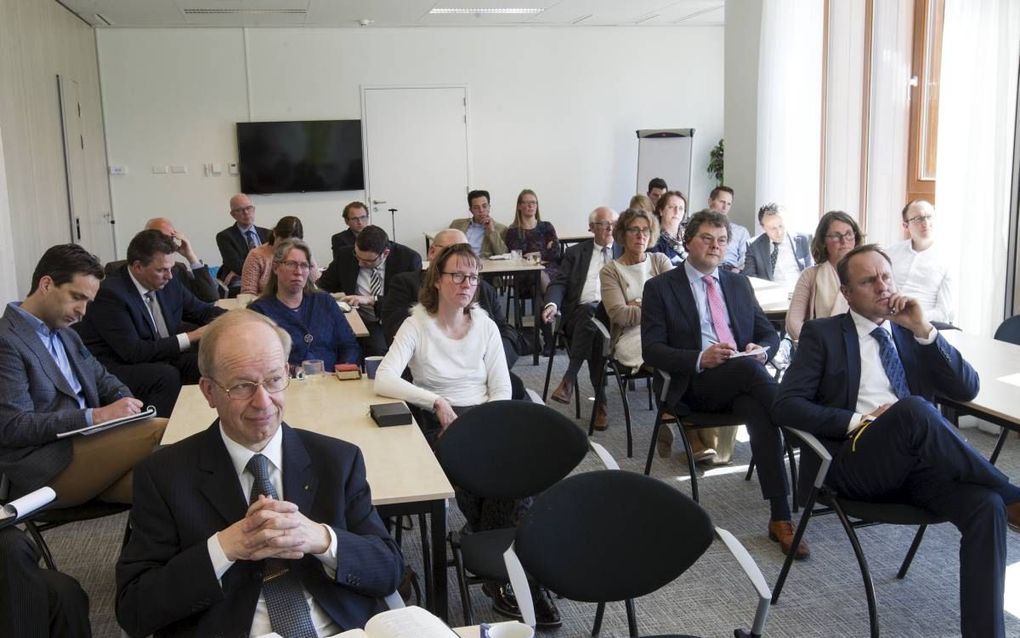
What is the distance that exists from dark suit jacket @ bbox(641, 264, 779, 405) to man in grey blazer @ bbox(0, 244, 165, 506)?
2.33 meters

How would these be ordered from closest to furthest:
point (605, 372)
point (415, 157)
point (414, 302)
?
point (414, 302), point (605, 372), point (415, 157)

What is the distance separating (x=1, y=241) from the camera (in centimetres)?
564

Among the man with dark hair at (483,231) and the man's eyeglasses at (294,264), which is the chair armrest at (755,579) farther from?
the man with dark hair at (483,231)

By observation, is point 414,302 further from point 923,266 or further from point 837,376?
point 923,266

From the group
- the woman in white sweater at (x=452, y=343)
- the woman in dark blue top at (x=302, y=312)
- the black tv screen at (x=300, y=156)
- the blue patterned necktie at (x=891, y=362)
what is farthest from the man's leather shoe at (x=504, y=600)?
the black tv screen at (x=300, y=156)

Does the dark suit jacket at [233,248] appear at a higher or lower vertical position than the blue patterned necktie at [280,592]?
higher

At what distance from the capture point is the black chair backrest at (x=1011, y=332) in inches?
167

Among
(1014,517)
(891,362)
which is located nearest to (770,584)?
(891,362)

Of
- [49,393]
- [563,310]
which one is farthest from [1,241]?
[563,310]

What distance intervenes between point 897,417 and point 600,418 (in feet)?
9.10

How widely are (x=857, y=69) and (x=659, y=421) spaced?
4241mm

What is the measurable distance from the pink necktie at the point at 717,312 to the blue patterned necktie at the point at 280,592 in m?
2.98

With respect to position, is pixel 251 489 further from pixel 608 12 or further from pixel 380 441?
pixel 608 12

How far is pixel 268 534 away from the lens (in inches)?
70.1
